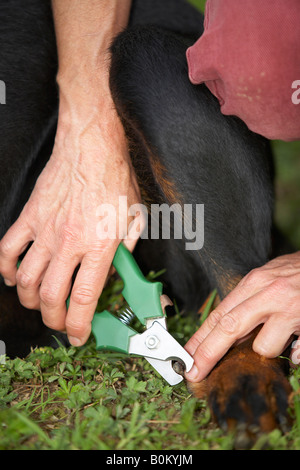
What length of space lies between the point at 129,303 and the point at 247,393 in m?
0.46

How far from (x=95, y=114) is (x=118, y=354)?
827 millimetres

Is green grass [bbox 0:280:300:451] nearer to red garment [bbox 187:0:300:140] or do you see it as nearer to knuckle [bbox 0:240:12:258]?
knuckle [bbox 0:240:12:258]

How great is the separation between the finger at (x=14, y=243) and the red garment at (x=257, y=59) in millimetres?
798

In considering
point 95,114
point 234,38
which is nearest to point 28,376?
point 95,114

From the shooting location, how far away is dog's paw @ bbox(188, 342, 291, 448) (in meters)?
1.34

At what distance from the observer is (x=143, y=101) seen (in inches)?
68.4

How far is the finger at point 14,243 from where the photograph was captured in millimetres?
1836

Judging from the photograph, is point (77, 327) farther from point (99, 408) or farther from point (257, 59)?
point (257, 59)

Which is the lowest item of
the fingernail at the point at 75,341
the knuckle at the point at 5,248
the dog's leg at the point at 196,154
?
the fingernail at the point at 75,341

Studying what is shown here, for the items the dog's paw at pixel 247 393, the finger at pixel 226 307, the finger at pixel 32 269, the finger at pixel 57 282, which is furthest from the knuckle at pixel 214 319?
the finger at pixel 32 269

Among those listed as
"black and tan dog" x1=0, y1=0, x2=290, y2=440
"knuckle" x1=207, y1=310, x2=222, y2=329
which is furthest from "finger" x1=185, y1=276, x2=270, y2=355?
"black and tan dog" x1=0, y1=0, x2=290, y2=440

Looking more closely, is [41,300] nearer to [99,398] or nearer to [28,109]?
[99,398]

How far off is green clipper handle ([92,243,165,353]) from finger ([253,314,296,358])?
1.01 feet

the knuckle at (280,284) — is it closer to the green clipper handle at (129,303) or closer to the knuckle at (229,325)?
the knuckle at (229,325)
